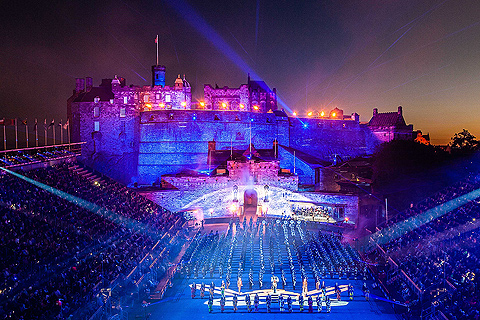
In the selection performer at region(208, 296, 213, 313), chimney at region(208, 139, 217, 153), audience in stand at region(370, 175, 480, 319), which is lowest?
A: performer at region(208, 296, 213, 313)

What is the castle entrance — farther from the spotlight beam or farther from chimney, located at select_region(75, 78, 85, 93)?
chimney, located at select_region(75, 78, 85, 93)

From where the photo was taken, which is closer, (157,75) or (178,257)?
(178,257)

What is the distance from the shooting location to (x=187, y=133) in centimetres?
4403

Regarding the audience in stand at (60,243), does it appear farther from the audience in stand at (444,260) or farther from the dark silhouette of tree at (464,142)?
the dark silhouette of tree at (464,142)

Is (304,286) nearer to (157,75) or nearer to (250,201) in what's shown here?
(250,201)

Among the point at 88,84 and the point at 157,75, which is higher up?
the point at 157,75

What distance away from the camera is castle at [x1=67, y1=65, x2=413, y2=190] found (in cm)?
3919

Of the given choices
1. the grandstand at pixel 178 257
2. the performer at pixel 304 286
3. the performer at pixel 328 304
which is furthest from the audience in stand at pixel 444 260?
the performer at pixel 304 286

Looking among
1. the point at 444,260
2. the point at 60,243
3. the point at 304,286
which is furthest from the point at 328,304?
the point at 60,243

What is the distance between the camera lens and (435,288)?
18438 mm

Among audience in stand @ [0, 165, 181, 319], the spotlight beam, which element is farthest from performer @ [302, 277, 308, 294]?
the spotlight beam

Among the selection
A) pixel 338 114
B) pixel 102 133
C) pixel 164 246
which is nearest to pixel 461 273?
pixel 164 246

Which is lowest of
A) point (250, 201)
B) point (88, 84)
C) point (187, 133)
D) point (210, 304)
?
point (210, 304)

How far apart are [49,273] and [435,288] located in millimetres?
20033
